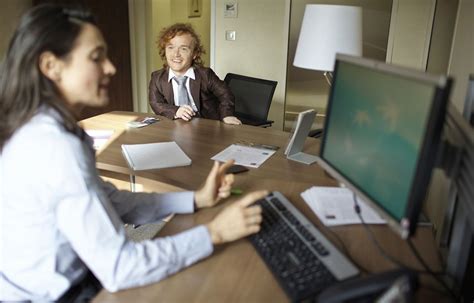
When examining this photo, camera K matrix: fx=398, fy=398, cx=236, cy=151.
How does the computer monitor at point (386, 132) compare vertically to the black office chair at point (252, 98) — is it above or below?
above

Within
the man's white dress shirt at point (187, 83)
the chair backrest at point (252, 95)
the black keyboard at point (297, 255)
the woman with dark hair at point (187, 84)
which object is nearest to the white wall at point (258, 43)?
the chair backrest at point (252, 95)

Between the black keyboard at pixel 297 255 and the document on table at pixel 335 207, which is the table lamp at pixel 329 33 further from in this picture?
the black keyboard at pixel 297 255

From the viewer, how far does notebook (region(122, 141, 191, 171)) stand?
1.66 meters

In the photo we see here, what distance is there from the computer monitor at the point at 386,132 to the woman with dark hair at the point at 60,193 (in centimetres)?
29

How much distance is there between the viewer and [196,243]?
922 mm

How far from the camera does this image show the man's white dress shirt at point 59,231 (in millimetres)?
828

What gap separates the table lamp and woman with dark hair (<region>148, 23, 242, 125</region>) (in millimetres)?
894

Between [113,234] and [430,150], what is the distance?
651 millimetres

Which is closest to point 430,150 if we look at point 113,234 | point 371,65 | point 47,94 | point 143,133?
point 371,65

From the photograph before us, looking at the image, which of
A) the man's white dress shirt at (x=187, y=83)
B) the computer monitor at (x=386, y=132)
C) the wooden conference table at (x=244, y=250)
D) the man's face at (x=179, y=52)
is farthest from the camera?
the man's white dress shirt at (x=187, y=83)

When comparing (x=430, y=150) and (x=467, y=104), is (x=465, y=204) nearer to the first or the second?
(x=430, y=150)

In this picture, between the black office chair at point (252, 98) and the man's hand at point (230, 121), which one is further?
the black office chair at point (252, 98)

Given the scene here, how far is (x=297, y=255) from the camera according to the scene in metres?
0.90

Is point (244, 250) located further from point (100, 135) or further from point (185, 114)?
point (185, 114)
